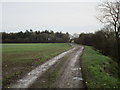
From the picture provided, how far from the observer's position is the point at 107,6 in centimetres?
3306

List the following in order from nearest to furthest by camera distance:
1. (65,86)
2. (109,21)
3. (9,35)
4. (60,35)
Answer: (65,86) → (109,21) → (9,35) → (60,35)

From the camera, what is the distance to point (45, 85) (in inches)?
342

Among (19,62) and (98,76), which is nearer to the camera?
(98,76)

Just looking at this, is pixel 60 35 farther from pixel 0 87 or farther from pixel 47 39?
pixel 0 87

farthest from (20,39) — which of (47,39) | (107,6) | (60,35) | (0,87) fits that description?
(0,87)

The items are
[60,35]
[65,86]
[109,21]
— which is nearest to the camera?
[65,86]

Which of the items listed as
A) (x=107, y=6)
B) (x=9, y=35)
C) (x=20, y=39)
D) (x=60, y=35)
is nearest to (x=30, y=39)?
(x=20, y=39)

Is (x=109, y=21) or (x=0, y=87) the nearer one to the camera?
(x=0, y=87)

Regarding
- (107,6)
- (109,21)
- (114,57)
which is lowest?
(114,57)

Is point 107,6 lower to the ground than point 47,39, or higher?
higher

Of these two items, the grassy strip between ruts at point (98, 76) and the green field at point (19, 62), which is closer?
the grassy strip between ruts at point (98, 76)

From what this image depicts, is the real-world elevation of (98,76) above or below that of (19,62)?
above

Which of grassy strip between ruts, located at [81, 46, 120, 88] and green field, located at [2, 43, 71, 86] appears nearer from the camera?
grassy strip between ruts, located at [81, 46, 120, 88]

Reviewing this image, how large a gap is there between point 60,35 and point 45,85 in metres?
143
